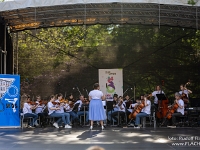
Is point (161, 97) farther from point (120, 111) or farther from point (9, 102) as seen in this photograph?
point (9, 102)

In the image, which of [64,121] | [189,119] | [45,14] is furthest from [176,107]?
[45,14]

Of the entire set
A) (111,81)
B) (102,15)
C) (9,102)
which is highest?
(102,15)

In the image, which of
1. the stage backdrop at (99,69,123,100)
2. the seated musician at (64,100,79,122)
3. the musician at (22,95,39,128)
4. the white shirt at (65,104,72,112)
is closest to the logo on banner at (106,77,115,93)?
the stage backdrop at (99,69,123,100)

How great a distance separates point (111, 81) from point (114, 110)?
110 inches

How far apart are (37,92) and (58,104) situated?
4.30m

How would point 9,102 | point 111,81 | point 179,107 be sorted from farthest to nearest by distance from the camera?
point 111,81
point 179,107
point 9,102

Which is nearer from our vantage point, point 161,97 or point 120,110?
point 161,97

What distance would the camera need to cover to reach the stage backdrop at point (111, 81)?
17.5 meters

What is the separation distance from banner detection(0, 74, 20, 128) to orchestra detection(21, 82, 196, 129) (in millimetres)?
390

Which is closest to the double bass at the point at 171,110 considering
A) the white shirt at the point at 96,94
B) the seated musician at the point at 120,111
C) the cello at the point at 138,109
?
the cello at the point at 138,109

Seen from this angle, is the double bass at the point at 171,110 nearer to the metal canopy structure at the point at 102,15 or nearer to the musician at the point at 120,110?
the musician at the point at 120,110

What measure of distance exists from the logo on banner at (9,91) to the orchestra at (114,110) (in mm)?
503

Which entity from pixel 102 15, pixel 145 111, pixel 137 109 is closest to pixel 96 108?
pixel 137 109

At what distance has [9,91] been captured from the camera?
44.1ft
